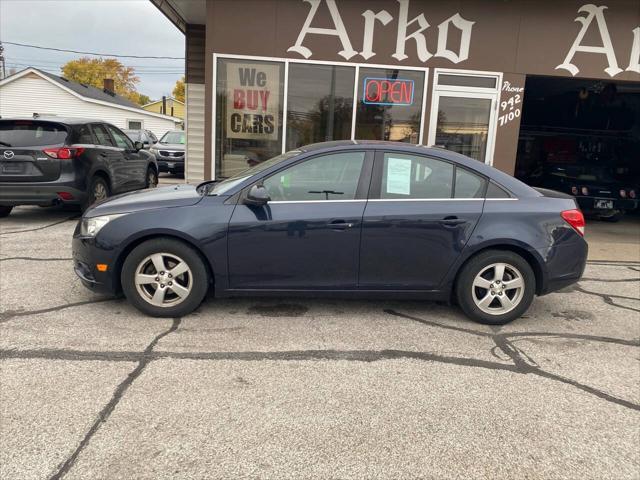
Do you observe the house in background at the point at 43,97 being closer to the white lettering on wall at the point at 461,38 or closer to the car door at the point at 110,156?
the car door at the point at 110,156

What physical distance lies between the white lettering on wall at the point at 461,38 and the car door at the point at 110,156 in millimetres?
6067

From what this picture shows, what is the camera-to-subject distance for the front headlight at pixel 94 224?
4.21 metres

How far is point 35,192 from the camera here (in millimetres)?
7637

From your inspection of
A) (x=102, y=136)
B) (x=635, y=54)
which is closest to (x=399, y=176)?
(x=102, y=136)

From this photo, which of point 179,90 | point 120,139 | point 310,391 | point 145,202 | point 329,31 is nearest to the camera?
point 310,391

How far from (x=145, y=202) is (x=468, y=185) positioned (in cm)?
284

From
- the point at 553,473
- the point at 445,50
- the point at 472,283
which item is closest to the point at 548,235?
the point at 472,283

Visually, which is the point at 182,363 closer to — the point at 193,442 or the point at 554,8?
the point at 193,442

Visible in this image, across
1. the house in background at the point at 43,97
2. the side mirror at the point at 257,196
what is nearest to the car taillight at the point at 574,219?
the side mirror at the point at 257,196

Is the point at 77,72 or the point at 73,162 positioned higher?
the point at 77,72

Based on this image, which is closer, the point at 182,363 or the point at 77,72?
the point at 182,363

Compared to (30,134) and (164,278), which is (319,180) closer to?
(164,278)

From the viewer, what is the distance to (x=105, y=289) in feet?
14.0

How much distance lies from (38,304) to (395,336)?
3237 mm
